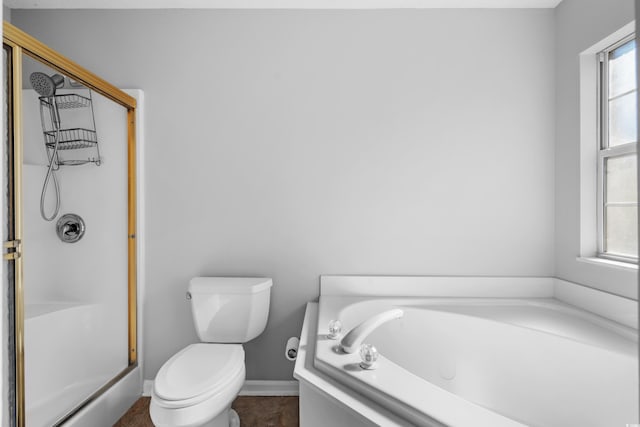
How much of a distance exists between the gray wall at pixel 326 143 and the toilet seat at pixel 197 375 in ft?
1.57

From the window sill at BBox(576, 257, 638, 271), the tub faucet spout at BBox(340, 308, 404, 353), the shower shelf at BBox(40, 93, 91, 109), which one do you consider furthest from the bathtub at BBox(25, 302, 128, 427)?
the window sill at BBox(576, 257, 638, 271)

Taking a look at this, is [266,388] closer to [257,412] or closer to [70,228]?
[257,412]

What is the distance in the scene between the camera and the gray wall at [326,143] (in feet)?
7.05

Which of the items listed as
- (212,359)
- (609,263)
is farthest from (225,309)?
(609,263)

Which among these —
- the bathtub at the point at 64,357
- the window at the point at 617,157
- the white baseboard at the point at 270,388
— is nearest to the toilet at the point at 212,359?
the white baseboard at the point at 270,388

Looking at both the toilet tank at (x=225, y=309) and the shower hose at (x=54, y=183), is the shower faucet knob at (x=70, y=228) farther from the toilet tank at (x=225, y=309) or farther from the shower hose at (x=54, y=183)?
the toilet tank at (x=225, y=309)

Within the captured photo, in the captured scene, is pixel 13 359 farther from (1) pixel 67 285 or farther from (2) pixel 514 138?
(2) pixel 514 138

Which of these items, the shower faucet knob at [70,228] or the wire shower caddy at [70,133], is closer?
the wire shower caddy at [70,133]

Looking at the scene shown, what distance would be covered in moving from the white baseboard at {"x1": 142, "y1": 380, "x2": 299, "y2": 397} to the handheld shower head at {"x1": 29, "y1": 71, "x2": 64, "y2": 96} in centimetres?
163

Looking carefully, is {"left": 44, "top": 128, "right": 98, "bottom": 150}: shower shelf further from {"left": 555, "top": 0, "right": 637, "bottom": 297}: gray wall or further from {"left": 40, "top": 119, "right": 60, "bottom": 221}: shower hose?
{"left": 555, "top": 0, "right": 637, "bottom": 297}: gray wall

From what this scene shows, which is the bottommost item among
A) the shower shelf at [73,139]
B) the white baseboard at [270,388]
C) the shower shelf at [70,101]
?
the white baseboard at [270,388]

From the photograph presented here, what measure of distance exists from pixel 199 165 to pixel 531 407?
2.02 m

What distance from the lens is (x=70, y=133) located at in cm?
170

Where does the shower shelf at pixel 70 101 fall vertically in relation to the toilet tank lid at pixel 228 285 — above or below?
above
